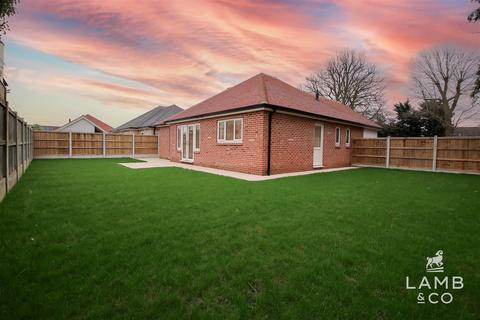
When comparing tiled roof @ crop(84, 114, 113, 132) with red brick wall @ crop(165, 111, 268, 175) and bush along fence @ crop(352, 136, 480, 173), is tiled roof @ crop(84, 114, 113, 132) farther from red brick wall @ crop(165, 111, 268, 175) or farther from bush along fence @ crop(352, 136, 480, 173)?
bush along fence @ crop(352, 136, 480, 173)

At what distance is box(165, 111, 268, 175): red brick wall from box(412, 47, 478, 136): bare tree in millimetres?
24185

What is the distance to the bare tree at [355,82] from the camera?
29.6 meters

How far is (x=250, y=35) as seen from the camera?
12.1 metres

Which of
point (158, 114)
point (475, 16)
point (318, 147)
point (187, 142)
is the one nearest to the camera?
point (475, 16)

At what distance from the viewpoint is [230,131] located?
1251 centimetres

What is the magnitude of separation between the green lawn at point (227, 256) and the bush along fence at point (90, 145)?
15271 mm

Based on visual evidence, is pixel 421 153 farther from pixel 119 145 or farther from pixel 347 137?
pixel 119 145

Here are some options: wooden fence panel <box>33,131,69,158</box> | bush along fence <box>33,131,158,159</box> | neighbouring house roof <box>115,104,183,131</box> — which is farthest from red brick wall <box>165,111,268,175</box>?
neighbouring house roof <box>115,104,183,131</box>

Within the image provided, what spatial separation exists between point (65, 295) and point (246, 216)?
3.03 m

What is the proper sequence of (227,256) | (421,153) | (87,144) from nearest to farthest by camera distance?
(227,256), (421,153), (87,144)

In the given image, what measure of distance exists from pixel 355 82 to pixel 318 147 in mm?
20598

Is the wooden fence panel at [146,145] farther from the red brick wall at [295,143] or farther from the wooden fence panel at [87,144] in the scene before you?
the red brick wall at [295,143]

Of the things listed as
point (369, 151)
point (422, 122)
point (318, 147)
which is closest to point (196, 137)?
point (318, 147)

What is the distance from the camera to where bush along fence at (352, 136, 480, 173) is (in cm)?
1284
